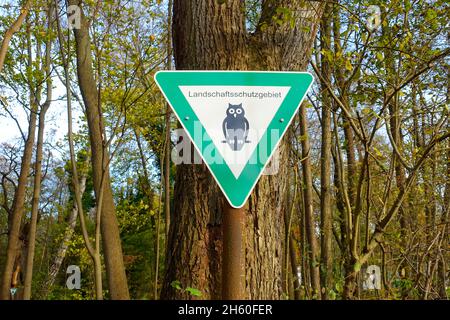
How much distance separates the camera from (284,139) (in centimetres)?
375

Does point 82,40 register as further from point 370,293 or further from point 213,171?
point 213,171

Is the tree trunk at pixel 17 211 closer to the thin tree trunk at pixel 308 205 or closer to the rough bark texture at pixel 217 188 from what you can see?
the thin tree trunk at pixel 308 205

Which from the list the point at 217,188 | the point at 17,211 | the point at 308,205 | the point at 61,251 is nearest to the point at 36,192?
the point at 17,211

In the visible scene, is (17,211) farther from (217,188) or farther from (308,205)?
(217,188)

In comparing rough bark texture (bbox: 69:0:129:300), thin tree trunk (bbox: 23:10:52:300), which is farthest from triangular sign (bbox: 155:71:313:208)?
thin tree trunk (bbox: 23:10:52:300)

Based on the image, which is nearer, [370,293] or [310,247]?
[370,293]

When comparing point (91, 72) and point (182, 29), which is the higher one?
point (91, 72)

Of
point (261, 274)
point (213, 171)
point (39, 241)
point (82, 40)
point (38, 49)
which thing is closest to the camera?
point (213, 171)

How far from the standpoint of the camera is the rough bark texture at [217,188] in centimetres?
345

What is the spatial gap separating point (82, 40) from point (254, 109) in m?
8.23

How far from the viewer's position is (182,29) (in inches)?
156
